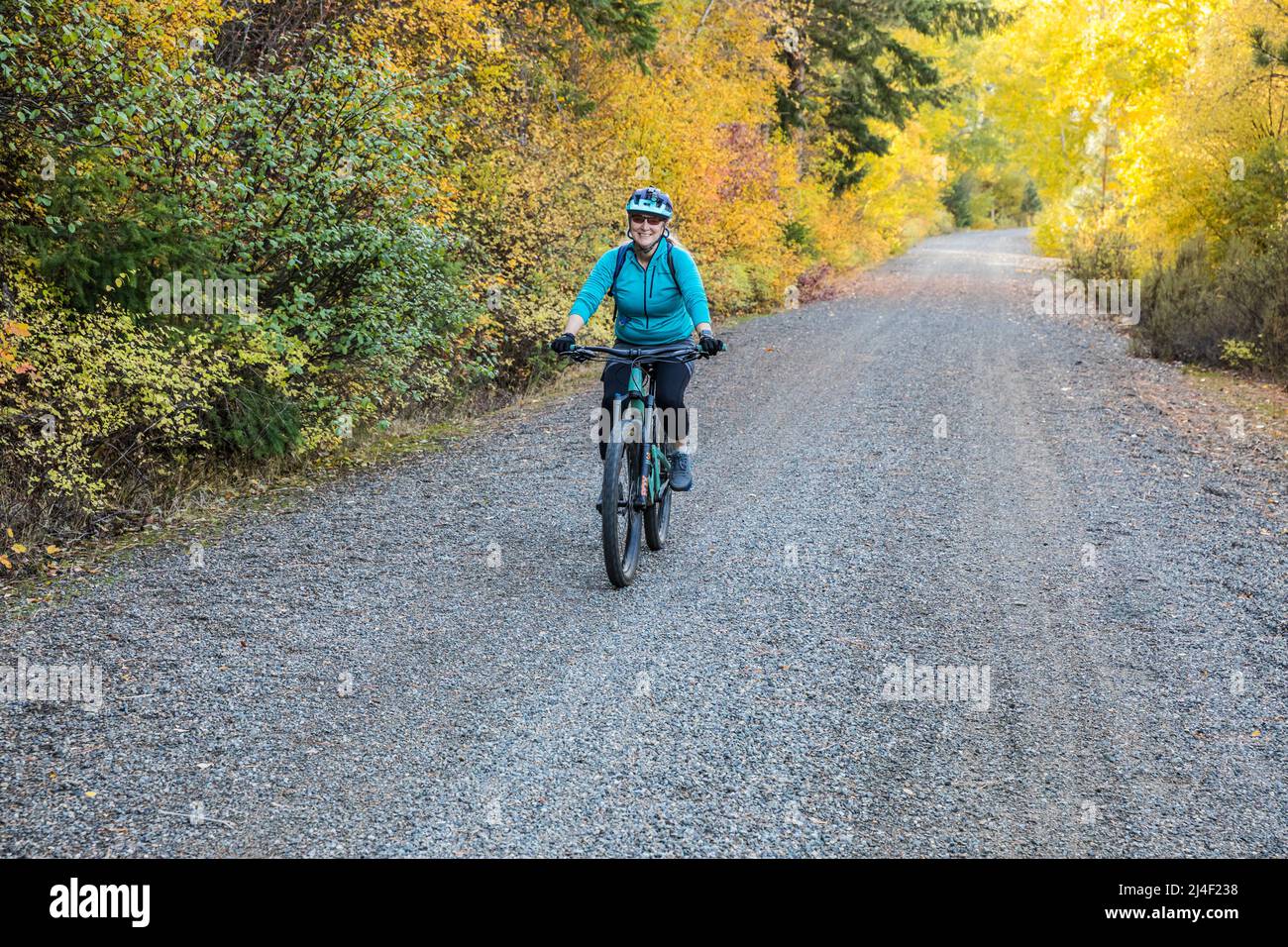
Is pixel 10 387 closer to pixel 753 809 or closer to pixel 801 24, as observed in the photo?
pixel 753 809

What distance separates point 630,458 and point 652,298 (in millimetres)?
1031

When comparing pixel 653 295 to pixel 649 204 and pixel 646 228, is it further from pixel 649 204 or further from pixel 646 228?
pixel 649 204

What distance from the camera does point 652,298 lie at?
616 cm

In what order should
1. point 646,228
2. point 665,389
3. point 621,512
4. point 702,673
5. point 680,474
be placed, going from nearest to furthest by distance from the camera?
point 702,673
point 646,228
point 621,512
point 665,389
point 680,474

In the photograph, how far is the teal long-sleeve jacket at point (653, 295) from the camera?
20.0 feet

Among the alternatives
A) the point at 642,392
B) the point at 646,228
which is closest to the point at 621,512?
the point at 642,392

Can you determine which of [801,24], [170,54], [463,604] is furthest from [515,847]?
[801,24]

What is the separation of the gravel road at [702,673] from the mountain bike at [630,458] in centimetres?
32

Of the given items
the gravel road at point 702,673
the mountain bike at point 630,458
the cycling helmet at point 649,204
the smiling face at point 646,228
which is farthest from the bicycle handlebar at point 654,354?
the gravel road at point 702,673

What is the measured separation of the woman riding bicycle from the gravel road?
4.11 feet

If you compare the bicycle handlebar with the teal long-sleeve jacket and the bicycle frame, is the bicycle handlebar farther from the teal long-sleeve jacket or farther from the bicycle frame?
the teal long-sleeve jacket

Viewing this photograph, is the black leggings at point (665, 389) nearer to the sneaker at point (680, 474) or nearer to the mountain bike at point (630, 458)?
the mountain bike at point (630, 458)

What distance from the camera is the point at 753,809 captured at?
3.69 m

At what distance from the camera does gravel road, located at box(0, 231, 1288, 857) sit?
3605 mm
